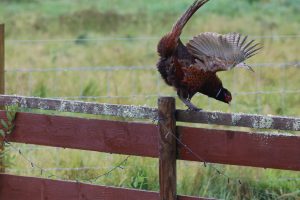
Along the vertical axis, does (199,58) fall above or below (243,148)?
above

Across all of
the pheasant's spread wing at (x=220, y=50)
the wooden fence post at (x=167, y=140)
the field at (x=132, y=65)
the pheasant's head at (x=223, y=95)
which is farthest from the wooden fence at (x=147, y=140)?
the field at (x=132, y=65)

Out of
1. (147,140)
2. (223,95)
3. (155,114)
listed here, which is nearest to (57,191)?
(147,140)

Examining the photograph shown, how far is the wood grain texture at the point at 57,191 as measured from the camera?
15.0 feet

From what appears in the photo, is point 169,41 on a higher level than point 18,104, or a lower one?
higher

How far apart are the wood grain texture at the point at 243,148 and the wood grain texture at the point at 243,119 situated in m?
0.06

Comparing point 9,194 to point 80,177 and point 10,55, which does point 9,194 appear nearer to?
point 80,177

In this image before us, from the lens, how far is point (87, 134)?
4.64 m

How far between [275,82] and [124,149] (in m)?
5.88

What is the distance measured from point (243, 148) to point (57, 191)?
116cm

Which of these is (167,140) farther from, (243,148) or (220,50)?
(220,50)

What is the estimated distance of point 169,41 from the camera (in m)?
5.00

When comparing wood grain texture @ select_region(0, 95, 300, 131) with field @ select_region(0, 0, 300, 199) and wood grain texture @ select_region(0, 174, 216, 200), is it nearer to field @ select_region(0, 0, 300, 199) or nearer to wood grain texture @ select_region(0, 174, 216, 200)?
wood grain texture @ select_region(0, 174, 216, 200)

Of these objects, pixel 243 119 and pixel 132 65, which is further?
pixel 132 65

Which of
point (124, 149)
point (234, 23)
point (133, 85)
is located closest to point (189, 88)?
point (124, 149)
